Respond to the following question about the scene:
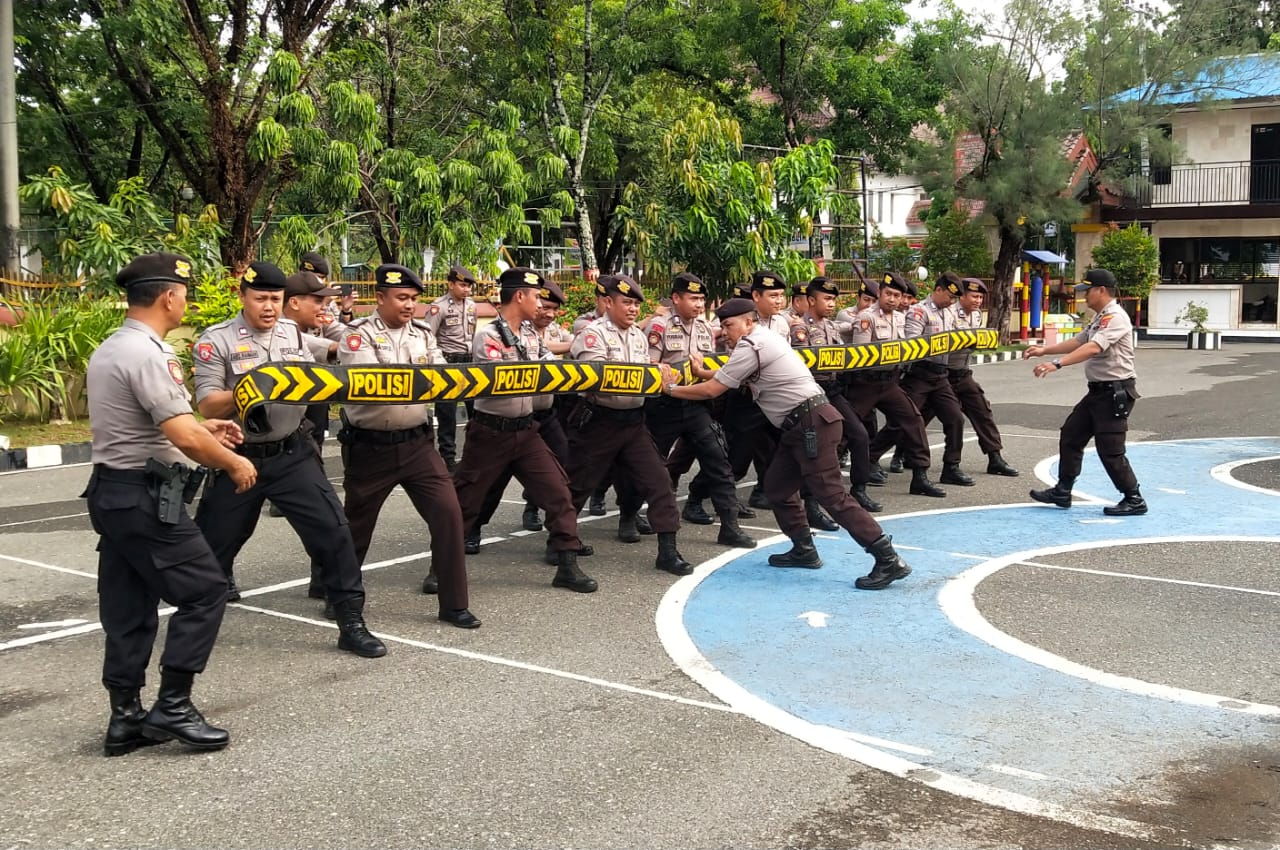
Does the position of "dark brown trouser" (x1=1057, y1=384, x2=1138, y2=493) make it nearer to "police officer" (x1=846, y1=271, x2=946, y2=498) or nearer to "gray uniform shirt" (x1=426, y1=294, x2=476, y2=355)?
"police officer" (x1=846, y1=271, x2=946, y2=498)

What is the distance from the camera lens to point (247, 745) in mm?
4852

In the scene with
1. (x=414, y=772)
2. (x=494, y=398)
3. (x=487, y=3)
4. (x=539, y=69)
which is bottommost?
(x=414, y=772)

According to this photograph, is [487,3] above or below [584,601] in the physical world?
above

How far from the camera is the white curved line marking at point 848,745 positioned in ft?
13.6

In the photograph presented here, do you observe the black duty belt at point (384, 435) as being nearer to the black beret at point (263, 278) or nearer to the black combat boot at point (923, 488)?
the black beret at point (263, 278)

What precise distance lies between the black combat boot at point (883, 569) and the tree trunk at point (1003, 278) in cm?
2444

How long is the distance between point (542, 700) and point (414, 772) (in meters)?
0.91

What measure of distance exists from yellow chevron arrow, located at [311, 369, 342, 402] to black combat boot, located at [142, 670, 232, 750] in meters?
1.66

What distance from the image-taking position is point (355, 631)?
6066mm

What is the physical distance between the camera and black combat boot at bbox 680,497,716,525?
9.60 metres

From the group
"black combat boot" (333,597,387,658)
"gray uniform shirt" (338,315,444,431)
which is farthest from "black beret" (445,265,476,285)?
"black combat boot" (333,597,387,658)

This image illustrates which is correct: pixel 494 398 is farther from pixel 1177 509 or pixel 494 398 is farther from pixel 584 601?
pixel 1177 509

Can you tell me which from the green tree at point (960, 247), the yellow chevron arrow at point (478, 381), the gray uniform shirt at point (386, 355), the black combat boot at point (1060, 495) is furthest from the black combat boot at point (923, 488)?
the green tree at point (960, 247)

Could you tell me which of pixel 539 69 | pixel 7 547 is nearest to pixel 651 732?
pixel 7 547
